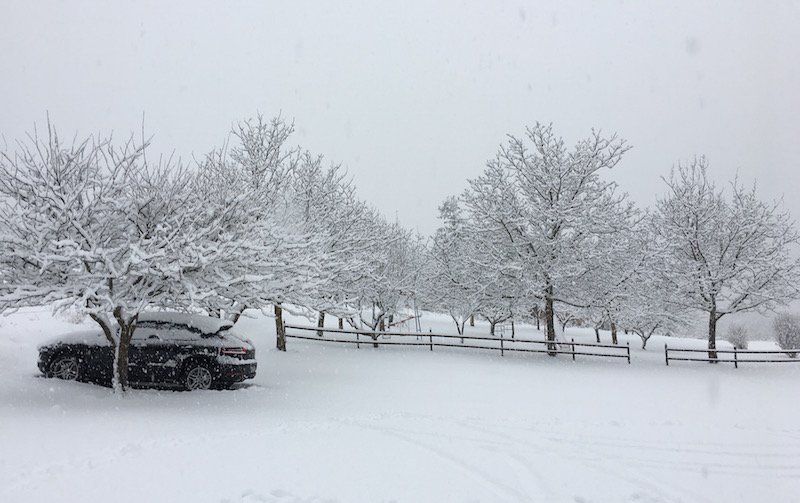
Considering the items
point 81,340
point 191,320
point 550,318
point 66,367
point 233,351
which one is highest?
→ point 191,320

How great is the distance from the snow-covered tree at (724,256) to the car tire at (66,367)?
20.7 meters

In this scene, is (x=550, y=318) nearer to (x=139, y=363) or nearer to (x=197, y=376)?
(x=197, y=376)

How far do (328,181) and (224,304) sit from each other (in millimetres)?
11992

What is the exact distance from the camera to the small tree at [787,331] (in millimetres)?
35219

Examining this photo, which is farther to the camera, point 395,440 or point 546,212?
point 546,212

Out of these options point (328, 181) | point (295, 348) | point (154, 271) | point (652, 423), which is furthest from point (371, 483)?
point (328, 181)

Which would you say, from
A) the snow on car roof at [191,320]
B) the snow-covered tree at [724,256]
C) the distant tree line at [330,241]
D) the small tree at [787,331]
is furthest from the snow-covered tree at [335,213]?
the small tree at [787,331]

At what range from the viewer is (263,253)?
1059 cm

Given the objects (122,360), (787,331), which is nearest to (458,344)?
(122,360)

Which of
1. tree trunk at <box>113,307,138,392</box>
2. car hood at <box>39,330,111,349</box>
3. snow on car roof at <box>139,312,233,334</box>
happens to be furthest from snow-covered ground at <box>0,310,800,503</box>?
snow on car roof at <box>139,312,233,334</box>

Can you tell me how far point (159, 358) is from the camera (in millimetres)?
10969

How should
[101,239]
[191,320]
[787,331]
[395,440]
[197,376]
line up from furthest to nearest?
1. [787,331]
2. [191,320]
3. [197,376]
4. [101,239]
5. [395,440]

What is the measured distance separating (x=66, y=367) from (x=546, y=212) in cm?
1601

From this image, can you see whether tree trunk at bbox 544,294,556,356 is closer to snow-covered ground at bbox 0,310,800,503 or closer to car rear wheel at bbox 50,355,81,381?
snow-covered ground at bbox 0,310,800,503
